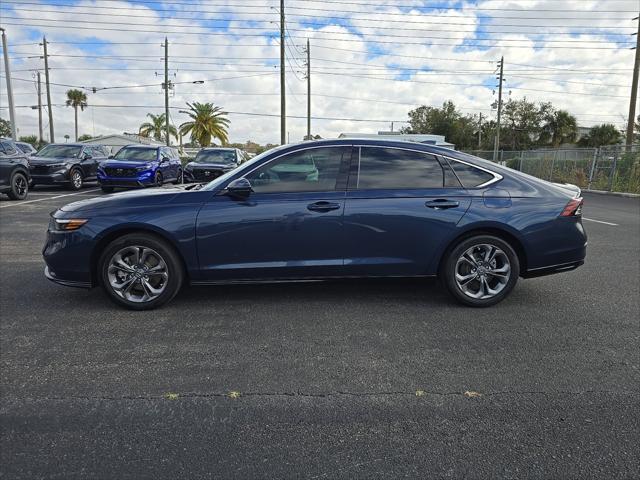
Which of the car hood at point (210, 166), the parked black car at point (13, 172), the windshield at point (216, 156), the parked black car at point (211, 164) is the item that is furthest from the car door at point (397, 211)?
the windshield at point (216, 156)

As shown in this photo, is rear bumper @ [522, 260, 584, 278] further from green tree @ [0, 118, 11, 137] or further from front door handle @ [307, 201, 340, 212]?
green tree @ [0, 118, 11, 137]

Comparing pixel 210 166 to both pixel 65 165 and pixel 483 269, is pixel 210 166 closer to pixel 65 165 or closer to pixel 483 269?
pixel 65 165

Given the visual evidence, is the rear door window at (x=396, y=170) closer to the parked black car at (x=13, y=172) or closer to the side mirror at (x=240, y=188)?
the side mirror at (x=240, y=188)

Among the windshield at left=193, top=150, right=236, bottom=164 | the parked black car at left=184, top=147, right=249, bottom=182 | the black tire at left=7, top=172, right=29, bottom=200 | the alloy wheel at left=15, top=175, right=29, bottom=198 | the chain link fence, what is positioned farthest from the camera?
the chain link fence

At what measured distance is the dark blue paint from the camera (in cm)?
421

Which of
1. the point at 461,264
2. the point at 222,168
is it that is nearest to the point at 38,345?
the point at 461,264

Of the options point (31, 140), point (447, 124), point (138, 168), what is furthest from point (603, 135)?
point (31, 140)

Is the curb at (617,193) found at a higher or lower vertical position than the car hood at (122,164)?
lower

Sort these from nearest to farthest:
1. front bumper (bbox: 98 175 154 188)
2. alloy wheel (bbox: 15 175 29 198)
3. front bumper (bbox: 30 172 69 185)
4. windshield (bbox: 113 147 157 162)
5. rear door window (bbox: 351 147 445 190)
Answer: rear door window (bbox: 351 147 445 190) → alloy wheel (bbox: 15 175 29 198) → front bumper (bbox: 98 175 154 188) → front bumper (bbox: 30 172 69 185) → windshield (bbox: 113 147 157 162)

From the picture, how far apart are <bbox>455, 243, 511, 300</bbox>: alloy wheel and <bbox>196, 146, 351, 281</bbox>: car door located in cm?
116

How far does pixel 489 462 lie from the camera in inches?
89.7

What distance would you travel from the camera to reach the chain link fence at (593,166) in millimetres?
18609

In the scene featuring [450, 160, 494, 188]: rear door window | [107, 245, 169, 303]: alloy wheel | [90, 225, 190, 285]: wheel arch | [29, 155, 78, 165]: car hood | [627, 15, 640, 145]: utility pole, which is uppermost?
[627, 15, 640, 145]: utility pole

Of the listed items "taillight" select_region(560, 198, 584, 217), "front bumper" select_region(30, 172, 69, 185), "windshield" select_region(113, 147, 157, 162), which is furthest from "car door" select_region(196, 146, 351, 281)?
"front bumper" select_region(30, 172, 69, 185)
